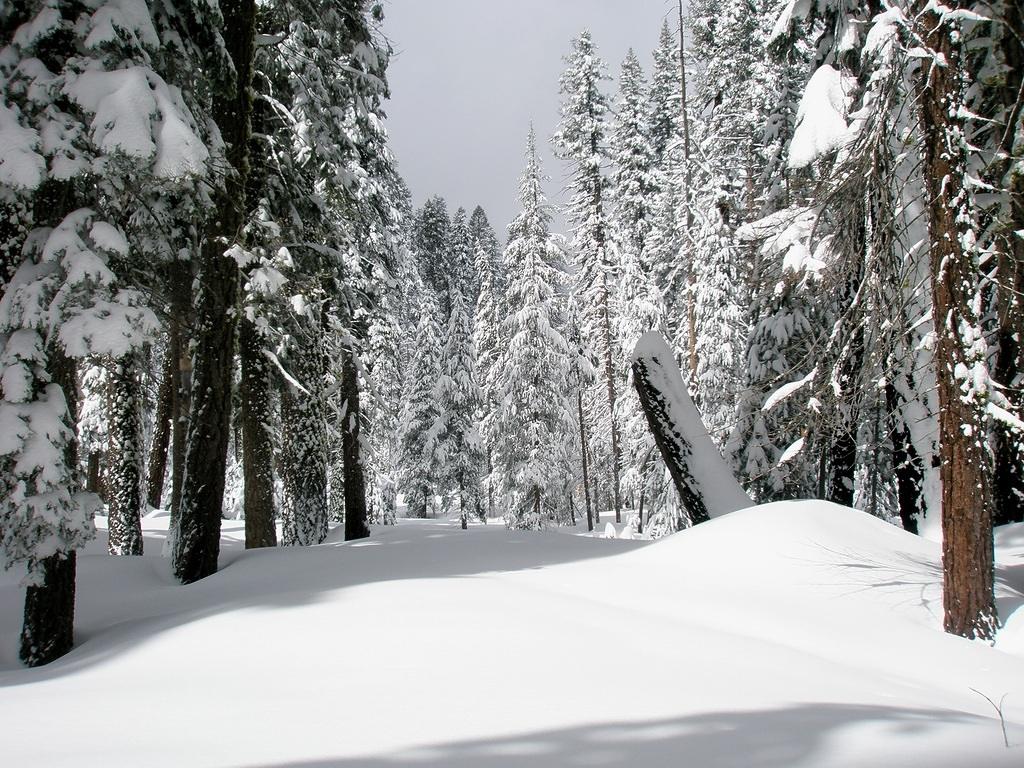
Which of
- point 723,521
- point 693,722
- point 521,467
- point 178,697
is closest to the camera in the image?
point 693,722

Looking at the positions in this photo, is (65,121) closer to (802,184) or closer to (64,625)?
(64,625)

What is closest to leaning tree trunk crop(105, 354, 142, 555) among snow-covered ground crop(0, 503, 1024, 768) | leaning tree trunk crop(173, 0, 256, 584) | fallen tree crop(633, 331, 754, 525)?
snow-covered ground crop(0, 503, 1024, 768)

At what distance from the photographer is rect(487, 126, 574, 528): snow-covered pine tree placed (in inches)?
1048

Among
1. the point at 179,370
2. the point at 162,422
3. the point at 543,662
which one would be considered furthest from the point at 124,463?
the point at 543,662

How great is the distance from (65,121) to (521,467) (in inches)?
878

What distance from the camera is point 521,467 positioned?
26828 millimetres

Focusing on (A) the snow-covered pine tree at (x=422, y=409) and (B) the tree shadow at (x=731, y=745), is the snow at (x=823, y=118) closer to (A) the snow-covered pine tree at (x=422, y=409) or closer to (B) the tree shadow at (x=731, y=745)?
(B) the tree shadow at (x=731, y=745)

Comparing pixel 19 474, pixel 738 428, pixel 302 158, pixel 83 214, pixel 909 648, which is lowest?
pixel 909 648

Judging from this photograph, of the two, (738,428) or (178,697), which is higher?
(738,428)

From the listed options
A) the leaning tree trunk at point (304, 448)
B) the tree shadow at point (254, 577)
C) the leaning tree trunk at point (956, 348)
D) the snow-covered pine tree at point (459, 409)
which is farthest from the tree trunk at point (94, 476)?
the leaning tree trunk at point (956, 348)

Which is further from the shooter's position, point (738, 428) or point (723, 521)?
Answer: point (738, 428)

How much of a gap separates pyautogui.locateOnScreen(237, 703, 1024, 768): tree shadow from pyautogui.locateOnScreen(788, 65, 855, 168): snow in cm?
657

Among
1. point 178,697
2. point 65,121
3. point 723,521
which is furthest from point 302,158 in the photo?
point 178,697

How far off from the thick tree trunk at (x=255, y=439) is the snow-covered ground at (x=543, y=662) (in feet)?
9.20
